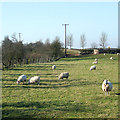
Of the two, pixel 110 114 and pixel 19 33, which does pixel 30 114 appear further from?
pixel 19 33

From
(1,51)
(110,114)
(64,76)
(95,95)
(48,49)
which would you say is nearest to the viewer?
(110,114)

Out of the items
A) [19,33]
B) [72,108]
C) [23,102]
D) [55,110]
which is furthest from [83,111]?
[19,33]

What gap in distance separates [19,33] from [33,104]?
4863 cm

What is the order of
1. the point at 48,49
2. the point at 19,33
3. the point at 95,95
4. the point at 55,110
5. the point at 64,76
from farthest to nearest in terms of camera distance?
the point at 19,33 < the point at 48,49 < the point at 64,76 < the point at 95,95 < the point at 55,110

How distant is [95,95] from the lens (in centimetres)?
1045

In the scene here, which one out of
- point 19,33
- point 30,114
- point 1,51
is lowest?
point 30,114

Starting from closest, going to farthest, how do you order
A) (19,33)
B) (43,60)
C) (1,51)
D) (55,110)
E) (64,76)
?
1. (55,110)
2. (64,76)
3. (1,51)
4. (43,60)
5. (19,33)

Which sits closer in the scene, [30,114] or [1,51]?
[30,114]

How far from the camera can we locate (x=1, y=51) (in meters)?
30.6

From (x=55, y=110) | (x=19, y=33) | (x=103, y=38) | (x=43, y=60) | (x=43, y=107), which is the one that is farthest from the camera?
(x=103, y=38)

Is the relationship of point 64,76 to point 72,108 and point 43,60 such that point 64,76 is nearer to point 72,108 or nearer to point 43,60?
point 72,108

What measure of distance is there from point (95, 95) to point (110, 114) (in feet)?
10.2

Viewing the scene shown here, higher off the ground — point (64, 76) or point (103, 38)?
point (103, 38)

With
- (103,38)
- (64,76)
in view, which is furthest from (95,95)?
(103,38)
